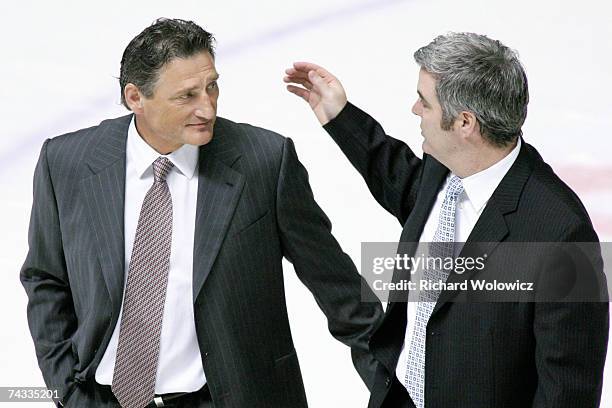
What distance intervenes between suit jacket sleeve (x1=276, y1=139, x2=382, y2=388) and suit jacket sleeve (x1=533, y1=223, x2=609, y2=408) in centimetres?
59

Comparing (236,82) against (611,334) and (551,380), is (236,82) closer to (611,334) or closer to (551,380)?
(611,334)

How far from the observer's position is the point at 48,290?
10.9 feet

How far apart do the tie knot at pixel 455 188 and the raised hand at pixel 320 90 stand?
41cm

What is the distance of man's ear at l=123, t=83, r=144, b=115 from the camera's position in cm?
317

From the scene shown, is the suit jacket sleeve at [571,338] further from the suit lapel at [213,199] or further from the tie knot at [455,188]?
the suit lapel at [213,199]

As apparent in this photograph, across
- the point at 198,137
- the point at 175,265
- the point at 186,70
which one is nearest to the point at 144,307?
the point at 175,265

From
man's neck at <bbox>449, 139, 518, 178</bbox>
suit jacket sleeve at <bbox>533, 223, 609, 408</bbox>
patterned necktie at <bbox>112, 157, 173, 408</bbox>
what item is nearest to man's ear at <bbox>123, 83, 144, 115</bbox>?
patterned necktie at <bbox>112, 157, 173, 408</bbox>

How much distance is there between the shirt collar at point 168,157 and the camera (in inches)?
126

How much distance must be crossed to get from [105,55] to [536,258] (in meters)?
2.84

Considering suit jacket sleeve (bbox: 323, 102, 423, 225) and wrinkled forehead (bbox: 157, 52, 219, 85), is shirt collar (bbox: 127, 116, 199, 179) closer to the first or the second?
wrinkled forehead (bbox: 157, 52, 219, 85)

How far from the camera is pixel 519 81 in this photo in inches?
115

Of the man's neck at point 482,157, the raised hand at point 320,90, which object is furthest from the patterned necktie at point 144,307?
the man's neck at point 482,157

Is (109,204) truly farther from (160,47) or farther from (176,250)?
(160,47)

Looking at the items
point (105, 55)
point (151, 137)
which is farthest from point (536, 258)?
point (105, 55)
